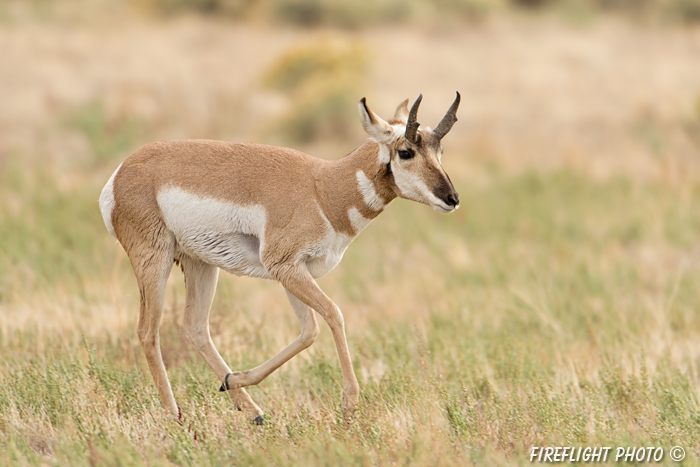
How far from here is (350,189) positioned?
17.7 feet

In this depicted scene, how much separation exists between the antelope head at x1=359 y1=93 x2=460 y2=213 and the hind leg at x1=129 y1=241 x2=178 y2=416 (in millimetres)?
1626

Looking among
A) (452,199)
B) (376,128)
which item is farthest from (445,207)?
(376,128)

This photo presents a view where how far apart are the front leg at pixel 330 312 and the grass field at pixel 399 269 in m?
0.15

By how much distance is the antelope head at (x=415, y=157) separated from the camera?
5.03 meters

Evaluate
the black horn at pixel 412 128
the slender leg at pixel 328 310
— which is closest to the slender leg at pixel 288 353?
the slender leg at pixel 328 310

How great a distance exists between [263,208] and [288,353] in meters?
0.97

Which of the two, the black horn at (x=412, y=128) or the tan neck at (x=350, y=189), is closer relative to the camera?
the black horn at (x=412, y=128)

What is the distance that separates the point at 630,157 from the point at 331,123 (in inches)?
263

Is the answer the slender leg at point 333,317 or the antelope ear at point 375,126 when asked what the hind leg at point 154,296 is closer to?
the slender leg at point 333,317

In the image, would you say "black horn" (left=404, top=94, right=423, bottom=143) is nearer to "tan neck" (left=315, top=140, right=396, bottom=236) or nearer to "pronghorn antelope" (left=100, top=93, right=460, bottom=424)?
"pronghorn antelope" (left=100, top=93, right=460, bottom=424)

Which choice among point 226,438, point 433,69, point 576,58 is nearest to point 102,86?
point 433,69

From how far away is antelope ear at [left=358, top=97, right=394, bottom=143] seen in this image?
16.5 feet

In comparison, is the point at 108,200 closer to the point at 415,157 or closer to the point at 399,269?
the point at 415,157

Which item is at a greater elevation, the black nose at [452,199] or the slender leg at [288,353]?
the black nose at [452,199]
